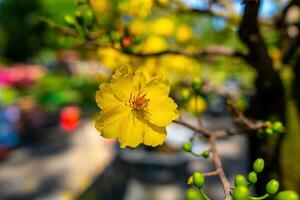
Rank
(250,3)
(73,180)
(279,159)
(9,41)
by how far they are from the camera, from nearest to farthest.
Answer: (250,3), (279,159), (73,180), (9,41)

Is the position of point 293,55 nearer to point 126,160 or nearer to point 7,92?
point 126,160

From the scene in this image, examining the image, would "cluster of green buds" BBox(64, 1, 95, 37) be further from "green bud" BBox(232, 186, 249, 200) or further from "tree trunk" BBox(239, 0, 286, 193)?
"green bud" BBox(232, 186, 249, 200)

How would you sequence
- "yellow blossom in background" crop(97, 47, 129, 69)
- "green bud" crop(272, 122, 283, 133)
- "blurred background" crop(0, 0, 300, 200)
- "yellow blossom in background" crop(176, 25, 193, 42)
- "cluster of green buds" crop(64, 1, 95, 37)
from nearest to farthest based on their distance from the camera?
"green bud" crop(272, 122, 283, 133) → "cluster of green buds" crop(64, 1, 95, 37) → "blurred background" crop(0, 0, 300, 200) → "yellow blossom in background" crop(97, 47, 129, 69) → "yellow blossom in background" crop(176, 25, 193, 42)

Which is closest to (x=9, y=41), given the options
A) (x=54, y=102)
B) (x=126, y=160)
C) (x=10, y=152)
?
(x=54, y=102)

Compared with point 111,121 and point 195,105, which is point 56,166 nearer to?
point 195,105

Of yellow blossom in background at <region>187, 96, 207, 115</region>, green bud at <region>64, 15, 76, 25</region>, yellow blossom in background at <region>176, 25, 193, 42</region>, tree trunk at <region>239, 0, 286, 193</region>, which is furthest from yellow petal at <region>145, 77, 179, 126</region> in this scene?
yellow blossom in background at <region>176, 25, 193, 42</region>

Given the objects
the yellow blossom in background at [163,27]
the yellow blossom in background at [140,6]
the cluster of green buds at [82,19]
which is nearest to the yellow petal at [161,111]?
the cluster of green buds at [82,19]

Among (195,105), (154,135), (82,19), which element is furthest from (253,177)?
(82,19)
